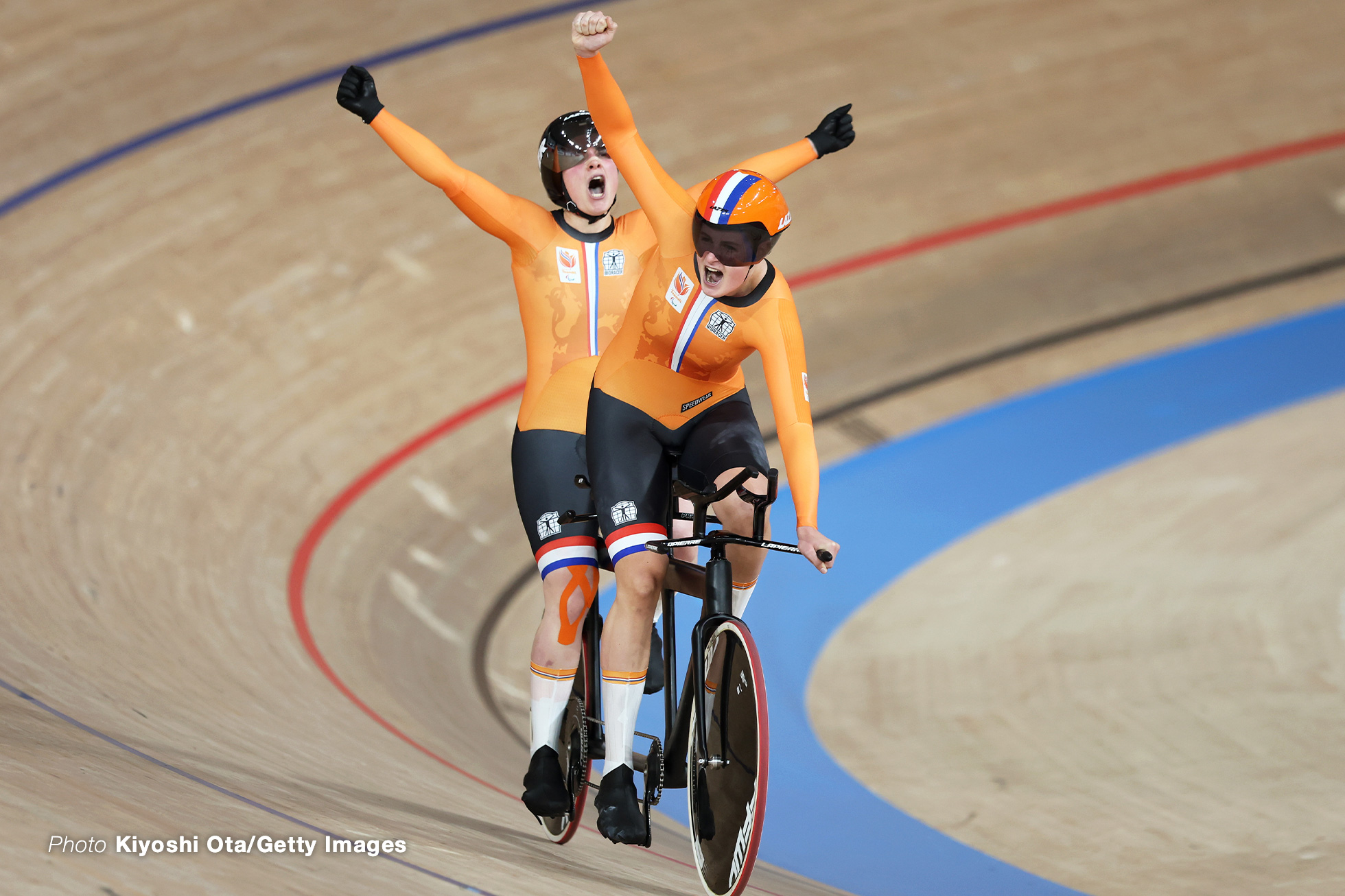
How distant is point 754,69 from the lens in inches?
258

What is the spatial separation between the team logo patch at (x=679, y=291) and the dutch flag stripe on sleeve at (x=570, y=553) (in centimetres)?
56

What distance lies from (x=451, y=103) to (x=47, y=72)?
1.79 metres

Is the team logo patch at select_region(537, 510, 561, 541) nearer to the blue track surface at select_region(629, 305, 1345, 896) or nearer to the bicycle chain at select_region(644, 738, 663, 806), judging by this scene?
the bicycle chain at select_region(644, 738, 663, 806)

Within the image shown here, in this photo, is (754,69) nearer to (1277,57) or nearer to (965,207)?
(965,207)

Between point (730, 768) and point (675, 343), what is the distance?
77 cm

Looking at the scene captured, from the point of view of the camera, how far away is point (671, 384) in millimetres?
2572

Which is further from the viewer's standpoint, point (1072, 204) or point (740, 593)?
point (1072, 204)

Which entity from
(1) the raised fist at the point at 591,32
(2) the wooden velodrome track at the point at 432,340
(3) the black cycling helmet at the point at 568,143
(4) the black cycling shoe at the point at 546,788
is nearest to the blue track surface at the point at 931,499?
(2) the wooden velodrome track at the point at 432,340

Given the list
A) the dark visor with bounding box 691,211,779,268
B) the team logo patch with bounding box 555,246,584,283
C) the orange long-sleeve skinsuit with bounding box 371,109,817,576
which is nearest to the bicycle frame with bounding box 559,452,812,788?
the orange long-sleeve skinsuit with bounding box 371,109,817,576

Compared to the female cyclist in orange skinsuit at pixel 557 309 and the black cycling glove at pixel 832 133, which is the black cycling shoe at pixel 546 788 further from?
the black cycling glove at pixel 832 133

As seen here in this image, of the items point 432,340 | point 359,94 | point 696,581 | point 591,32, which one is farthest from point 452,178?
point 432,340

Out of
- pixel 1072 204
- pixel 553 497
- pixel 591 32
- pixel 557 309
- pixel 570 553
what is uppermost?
pixel 1072 204

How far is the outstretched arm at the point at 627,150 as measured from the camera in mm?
2479

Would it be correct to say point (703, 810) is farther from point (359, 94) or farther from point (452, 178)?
point (359, 94)
